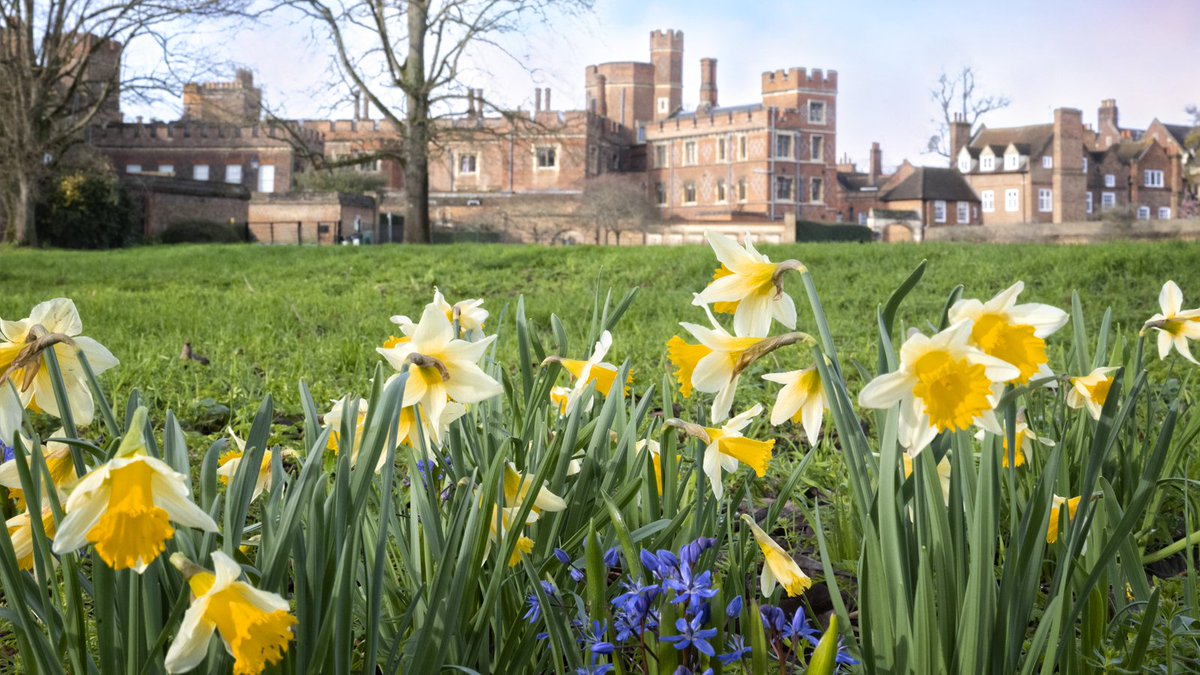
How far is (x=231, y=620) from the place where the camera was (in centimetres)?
62

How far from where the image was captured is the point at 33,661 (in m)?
0.84

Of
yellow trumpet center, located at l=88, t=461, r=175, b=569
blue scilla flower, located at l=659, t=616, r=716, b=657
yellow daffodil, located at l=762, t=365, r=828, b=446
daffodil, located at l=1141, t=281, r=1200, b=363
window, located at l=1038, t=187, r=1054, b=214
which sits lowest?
blue scilla flower, located at l=659, t=616, r=716, b=657

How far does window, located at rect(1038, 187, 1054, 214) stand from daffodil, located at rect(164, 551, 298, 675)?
48.2 m

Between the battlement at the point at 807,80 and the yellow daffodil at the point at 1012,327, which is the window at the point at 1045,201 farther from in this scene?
the yellow daffodil at the point at 1012,327

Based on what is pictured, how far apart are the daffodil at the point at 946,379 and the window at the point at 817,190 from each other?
145 ft

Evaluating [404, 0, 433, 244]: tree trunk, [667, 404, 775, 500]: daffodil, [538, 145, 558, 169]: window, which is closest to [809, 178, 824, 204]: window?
[538, 145, 558, 169]: window

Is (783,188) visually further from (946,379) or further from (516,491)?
(946,379)

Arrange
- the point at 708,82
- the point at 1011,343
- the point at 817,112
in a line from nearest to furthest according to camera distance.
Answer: the point at 1011,343, the point at 817,112, the point at 708,82

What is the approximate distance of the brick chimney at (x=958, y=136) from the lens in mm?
A: 44000

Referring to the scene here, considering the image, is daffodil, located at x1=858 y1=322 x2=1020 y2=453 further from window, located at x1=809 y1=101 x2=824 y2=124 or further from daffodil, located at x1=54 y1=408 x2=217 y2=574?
window, located at x1=809 y1=101 x2=824 y2=124

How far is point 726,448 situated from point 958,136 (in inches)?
1853

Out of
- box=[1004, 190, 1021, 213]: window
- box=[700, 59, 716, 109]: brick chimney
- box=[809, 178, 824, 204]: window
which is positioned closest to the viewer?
box=[809, 178, 824, 204]: window

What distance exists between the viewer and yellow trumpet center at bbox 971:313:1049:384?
2.28 ft

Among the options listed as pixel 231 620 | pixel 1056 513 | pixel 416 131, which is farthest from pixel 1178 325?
pixel 416 131
